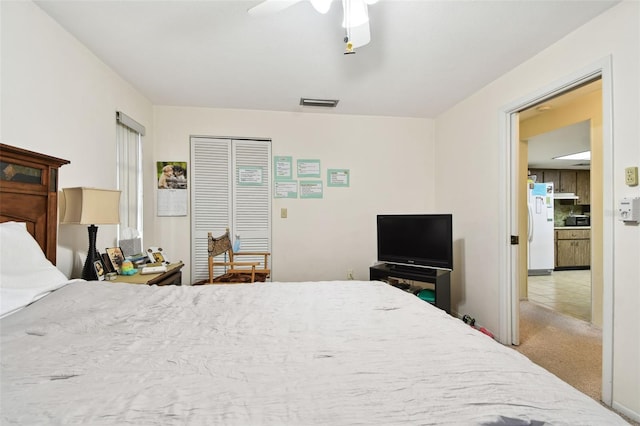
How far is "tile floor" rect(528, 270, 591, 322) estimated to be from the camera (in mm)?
3762

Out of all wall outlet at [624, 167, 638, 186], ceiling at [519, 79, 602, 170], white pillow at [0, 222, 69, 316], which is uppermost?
ceiling at [519, 79, 602, 170]

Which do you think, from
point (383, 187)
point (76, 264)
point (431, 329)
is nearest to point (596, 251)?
point (383, 187)

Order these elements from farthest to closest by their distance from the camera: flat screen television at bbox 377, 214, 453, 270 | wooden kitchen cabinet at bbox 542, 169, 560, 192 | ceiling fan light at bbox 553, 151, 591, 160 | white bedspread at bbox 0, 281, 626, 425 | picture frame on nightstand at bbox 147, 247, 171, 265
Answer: wooden kitchen cabinet at bbox 542, 169, 560, 192
ceiling fan light at bbox 553, 151, 591, 160
flat screen television at bbox 377, 214, 453, 270
picture frame on nightstand at bbox 147, 247, 171, 265
white bedspread at bbox 0, 281, 626, 425

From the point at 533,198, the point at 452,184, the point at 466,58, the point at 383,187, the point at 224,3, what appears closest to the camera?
the point at 224,3

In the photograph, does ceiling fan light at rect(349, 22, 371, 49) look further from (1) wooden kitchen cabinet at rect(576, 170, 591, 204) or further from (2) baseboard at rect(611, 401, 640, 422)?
(1) wooden kitchen cabinet at rect(576, 170, 591, 204)

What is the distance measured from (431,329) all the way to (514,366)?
0.30 m

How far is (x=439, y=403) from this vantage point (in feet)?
2.25

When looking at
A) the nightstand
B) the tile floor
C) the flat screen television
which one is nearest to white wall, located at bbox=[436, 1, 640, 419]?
the flat screen television

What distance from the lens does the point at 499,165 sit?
2797 millimetres

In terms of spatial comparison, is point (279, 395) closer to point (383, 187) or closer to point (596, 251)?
point (383, 187)

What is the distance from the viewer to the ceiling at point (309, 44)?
186 centimetres

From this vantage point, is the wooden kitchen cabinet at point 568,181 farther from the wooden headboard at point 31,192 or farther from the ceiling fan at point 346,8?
the wooden headboard at point 31,192

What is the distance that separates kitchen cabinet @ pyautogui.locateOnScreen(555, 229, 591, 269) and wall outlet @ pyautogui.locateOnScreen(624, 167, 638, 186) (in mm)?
5252

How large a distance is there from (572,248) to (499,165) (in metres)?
4.95
